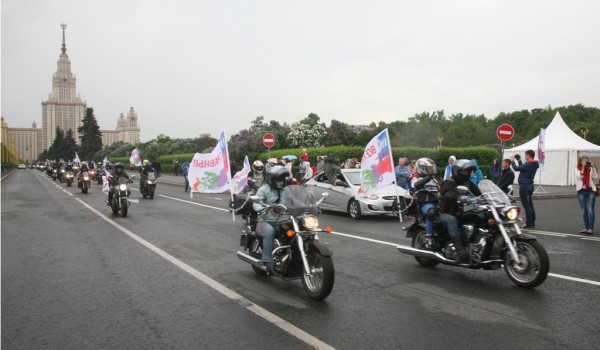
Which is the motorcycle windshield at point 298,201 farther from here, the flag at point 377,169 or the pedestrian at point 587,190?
the flag at point 377,169

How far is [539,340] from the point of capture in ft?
14.2

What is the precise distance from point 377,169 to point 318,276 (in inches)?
341

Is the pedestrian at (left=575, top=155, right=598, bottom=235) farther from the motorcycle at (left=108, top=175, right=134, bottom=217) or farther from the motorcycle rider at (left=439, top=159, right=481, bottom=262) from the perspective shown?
the motorcycle at (left=108, top=175, right=134, bottom=217)

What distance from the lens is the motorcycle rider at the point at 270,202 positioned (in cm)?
618

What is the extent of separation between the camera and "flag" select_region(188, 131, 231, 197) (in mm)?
13547

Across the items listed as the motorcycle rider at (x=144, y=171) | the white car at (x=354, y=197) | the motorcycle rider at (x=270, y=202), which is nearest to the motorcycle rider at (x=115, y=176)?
the white car at (x=354, y=197)

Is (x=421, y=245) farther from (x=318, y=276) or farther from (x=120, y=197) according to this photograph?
(x=120, y=197)

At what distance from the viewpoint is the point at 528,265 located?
5.98 metres

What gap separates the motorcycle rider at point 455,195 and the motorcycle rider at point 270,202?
7.12 ft

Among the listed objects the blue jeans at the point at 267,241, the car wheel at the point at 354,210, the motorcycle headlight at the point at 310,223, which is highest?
the motorcycle headlight at the point at 310,223

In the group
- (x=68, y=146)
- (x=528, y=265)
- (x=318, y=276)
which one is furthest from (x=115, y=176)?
(x=68, y=146)

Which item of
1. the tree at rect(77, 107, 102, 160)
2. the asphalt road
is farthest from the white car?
the tree at rect(77, 107, 102, 160)

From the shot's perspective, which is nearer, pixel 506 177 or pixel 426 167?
pixel 426 167

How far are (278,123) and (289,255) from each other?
42.9m
